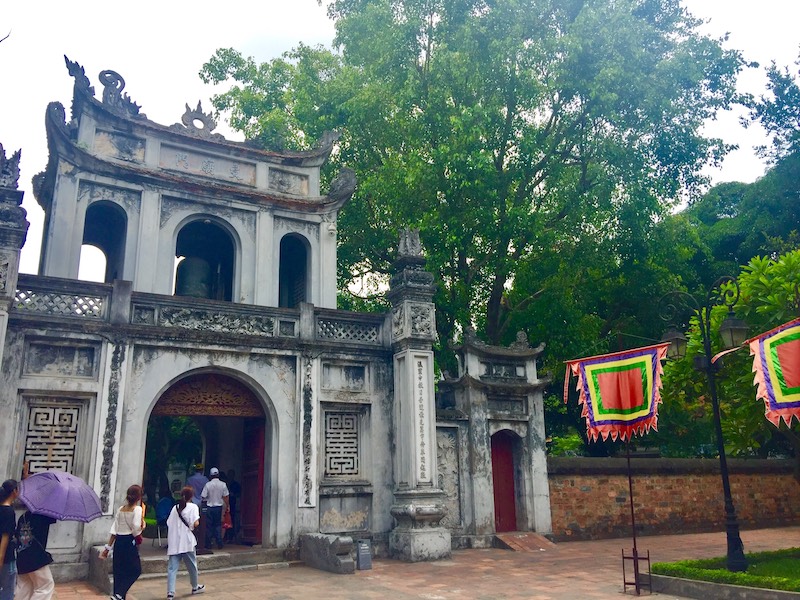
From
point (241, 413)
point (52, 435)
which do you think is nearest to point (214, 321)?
point (241, 413)

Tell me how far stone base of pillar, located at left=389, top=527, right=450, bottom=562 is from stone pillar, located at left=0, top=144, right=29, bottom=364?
746cm

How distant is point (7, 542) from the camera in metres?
6.28

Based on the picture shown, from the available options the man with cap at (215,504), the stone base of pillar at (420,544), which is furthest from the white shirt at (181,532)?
the stone base of pillar at (420,544)

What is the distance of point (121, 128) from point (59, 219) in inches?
98.8

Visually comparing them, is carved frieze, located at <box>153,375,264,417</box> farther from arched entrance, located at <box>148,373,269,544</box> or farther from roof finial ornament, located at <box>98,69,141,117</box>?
roof finial ornament, located at <box>98,69,141,117</box>

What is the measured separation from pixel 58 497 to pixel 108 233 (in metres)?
10.0

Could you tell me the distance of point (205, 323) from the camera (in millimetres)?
12625

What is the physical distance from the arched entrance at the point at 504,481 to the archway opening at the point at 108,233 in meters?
9.22

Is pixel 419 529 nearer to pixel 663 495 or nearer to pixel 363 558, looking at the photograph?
pixel 363 558

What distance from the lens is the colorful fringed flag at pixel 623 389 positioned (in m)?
9.74

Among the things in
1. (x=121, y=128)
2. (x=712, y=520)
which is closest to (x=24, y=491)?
(x=121, y=128)

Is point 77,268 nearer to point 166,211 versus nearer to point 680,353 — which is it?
point 166,211

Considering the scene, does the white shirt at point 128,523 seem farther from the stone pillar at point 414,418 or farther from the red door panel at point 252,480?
the stone pillar at point 414,418

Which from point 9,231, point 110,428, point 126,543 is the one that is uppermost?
point 9,231
